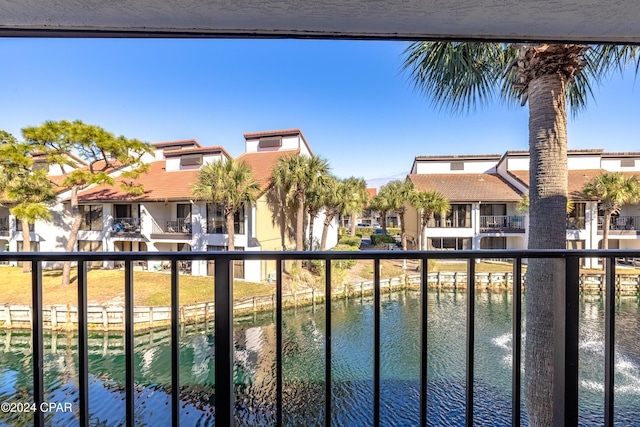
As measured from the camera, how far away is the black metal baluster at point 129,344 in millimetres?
1126

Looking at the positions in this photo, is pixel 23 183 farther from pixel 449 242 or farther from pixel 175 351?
pixel 449 242

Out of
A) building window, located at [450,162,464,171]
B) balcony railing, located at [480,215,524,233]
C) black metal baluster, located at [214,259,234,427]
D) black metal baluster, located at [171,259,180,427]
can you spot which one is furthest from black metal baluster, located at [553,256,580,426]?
building window, located at [450,162,464,171]

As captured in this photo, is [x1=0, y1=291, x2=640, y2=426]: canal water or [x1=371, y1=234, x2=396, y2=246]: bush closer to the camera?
[x1=0, y1=291, x2=640, y2=426]: canal water

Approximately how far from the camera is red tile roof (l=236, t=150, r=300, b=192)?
14.3 m

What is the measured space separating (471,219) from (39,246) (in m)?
22.7

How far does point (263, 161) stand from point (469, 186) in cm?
1213

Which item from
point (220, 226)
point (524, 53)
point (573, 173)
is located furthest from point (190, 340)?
point (573, 173)

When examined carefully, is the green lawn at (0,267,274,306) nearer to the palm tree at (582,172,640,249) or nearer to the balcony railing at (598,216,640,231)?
the palm tree at (582,172,640,249)

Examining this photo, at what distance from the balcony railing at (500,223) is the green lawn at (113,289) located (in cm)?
1224

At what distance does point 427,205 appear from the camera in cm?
1559

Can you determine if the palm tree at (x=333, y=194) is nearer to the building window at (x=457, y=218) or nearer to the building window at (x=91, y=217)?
the building window at (x=457, y=218)

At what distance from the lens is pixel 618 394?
22.4 ft

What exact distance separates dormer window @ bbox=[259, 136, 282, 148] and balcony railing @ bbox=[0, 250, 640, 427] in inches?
646

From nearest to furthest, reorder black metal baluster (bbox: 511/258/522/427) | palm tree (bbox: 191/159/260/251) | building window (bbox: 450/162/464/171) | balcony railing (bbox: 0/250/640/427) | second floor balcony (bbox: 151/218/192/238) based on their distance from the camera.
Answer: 1. balcony railing (bbox: 0/250/640/427)
2. black metal baluster (bbox: 511/258/522/427)
3. palm tree (bbox: 191/159/260/251)
4. second floor balcony (bbox: 151/218/192/238)
5. building window (bbox: 450/162/464/171)
